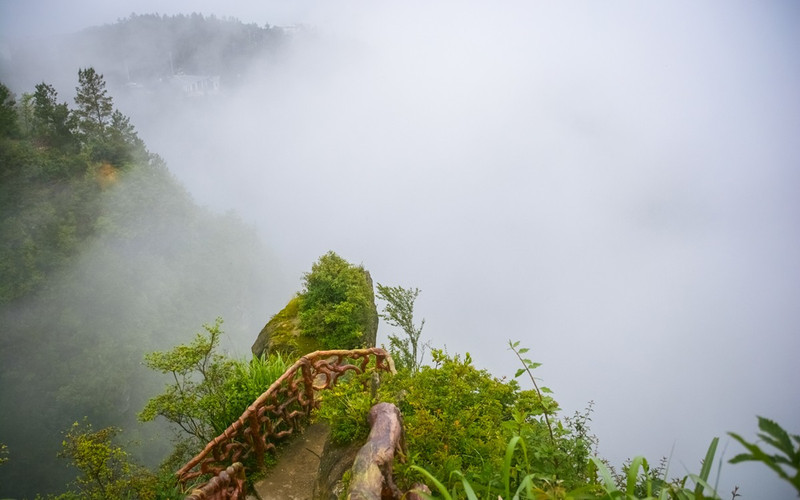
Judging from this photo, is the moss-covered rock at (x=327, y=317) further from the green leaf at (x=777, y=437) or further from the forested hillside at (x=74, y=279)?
the forested hillside at (x=74, y=279)

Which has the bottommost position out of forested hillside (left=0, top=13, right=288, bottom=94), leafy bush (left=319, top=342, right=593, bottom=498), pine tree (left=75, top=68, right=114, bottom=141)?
leafy bush (left=319, top=342, right=593, bottom=498)

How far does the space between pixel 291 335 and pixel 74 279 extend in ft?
127

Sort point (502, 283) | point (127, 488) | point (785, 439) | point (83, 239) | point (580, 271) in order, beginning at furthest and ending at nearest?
point (580, 271) < point (502, 283) < point (83, 239) < point (127, 488) < point (785, 439)

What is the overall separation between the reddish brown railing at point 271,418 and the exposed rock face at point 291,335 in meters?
4.20

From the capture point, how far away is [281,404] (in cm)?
530

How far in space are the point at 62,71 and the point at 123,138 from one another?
406ft

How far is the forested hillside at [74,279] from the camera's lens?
109 ft

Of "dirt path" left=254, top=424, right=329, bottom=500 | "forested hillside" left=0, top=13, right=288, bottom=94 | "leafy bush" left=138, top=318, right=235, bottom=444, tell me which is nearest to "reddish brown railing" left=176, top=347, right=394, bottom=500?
"dirt path" left=254, top=424, right=329, bottom=500

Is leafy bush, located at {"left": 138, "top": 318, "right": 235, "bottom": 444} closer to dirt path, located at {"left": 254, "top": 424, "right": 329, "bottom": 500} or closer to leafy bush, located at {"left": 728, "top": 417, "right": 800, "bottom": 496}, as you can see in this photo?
dirt path, located at {"left": 254, "top": 424, "right": 329, "bottom": 500}

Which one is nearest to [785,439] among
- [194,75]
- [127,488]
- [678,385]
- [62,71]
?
[127,488]

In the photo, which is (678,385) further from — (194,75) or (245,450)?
(194,75)

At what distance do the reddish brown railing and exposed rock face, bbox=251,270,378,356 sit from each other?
165 inches

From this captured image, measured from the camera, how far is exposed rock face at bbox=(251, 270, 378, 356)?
10.2 meters

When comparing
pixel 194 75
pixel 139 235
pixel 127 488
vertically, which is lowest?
pixel 127 488
